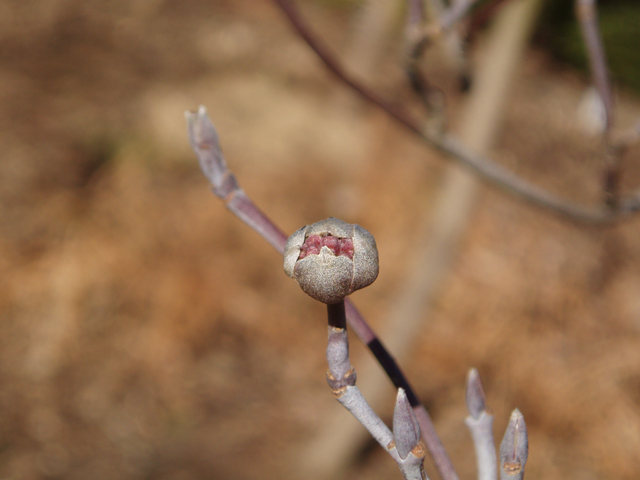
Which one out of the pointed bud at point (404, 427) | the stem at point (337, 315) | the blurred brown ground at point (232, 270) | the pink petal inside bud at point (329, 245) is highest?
the blurred brown ground at point (232, 270)

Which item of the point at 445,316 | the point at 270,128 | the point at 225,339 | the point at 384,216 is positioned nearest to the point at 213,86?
the point at 270,128

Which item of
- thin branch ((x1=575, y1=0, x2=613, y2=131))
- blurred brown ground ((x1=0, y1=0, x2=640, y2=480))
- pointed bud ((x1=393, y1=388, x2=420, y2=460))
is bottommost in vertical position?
pointed bud ((x1=393, y1=388, x2=420, y2=460))

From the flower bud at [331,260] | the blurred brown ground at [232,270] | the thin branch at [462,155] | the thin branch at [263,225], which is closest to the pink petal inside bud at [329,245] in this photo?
the flower bud at [331,260]

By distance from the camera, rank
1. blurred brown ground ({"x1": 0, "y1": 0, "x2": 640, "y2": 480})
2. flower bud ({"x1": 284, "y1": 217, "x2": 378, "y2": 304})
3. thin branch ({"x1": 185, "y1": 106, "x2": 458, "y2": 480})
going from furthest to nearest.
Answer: blurred brown ground ({"x1": 0, "y1": 0, "x2": 640, "y2": 480}), thin branch ({"x1": 185, "y1": 106, "x2": 458, "y2": 480}), flower bud ({"x1": 284, "y1": 217, "x2": 378, "y2": 304})

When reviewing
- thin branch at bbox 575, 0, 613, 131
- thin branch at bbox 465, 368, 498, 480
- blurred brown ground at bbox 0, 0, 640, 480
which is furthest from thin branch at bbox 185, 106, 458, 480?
blurred brown ground at bbox 0, 0, 640, 480

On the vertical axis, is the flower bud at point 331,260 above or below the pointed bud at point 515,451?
above

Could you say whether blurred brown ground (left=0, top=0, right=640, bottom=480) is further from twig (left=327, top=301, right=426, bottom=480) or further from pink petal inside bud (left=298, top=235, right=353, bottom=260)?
pink petal inside bud (left=298, top=235, right=353, bottom=260)

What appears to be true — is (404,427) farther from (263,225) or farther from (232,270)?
Result: (232,270)

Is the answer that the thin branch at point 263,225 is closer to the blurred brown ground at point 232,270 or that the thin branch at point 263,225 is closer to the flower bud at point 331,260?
the flower bud at point 331,260
